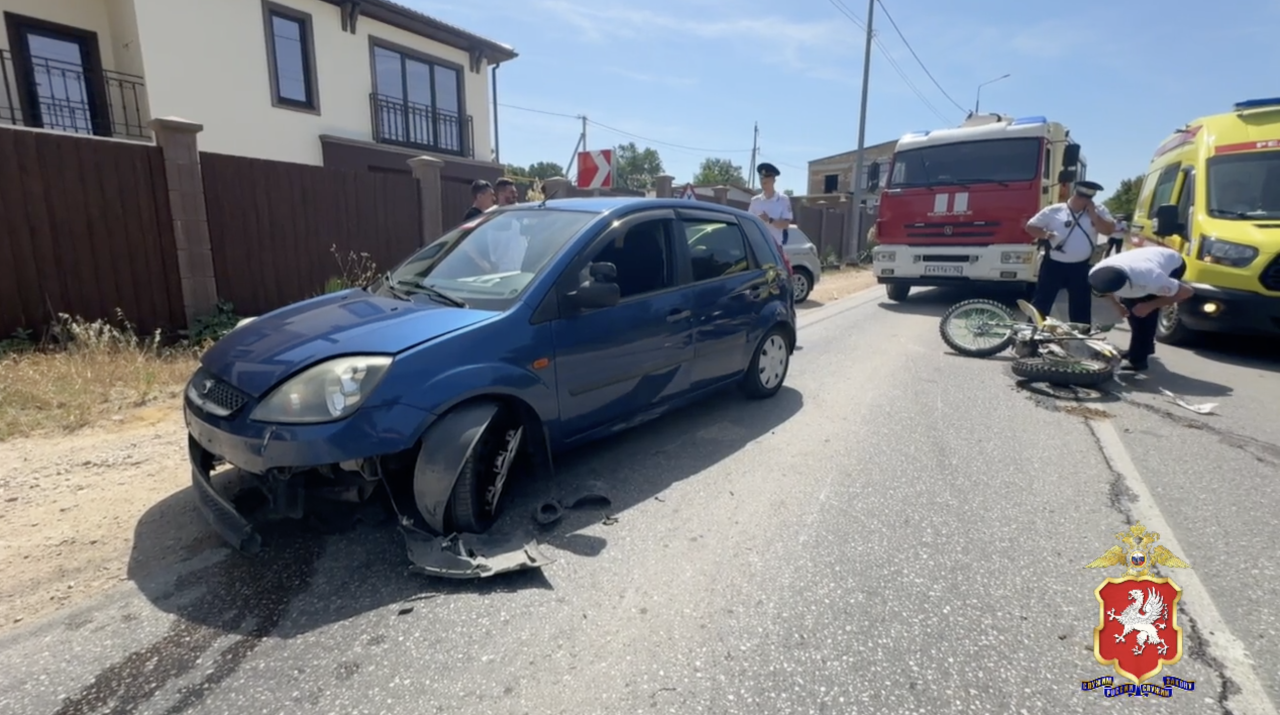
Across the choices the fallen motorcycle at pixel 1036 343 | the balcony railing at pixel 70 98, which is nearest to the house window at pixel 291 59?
the balcony railing at pixel 70 98

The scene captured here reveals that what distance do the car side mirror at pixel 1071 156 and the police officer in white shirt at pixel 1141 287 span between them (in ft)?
14.8

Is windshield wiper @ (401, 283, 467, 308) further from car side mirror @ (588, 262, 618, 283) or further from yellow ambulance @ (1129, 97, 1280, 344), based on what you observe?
yellow ambulance @ (1129, 97, 1280, 344)

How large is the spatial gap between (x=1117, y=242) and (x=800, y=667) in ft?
40.7

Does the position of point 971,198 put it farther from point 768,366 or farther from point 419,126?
point 419,126

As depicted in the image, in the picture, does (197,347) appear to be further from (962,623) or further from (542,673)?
(962,623)

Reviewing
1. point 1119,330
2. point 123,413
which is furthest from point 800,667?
point 1119,330

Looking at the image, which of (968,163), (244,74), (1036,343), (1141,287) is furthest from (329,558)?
(244,74)

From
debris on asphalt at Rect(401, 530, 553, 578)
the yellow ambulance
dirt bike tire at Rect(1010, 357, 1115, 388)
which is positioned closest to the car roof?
debris on asphalt at Rect(401, 530, 553, 578)

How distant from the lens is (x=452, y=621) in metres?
2.32

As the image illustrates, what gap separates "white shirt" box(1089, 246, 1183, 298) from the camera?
5453 mm

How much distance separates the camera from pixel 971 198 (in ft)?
31.2

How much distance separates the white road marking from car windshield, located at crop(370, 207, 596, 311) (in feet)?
10.1

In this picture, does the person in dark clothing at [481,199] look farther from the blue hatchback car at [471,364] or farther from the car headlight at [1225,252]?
the car headlight at [1225,252]

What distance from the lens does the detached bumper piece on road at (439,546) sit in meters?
2.50
